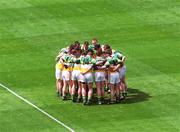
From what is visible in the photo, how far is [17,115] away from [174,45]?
39.4ft

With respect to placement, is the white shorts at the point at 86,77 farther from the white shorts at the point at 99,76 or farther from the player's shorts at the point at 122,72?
the player's shorts at the point at 122,72

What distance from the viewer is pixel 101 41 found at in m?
42.1

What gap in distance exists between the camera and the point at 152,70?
123 ft

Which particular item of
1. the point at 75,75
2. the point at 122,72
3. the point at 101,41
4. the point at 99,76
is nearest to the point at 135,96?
the point at 122,72

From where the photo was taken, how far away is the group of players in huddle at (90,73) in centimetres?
3319

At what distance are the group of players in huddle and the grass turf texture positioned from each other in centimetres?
55

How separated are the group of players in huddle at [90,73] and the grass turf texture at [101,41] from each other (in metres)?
0.55

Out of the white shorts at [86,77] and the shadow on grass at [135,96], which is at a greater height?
the white shorts at [86,77]

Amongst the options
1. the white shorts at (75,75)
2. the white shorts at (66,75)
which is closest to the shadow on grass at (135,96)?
the white shorts at (75,75)

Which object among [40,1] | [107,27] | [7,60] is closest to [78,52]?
[7,60]

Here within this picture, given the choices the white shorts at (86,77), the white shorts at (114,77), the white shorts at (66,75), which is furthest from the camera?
the white shorts at (66,75)

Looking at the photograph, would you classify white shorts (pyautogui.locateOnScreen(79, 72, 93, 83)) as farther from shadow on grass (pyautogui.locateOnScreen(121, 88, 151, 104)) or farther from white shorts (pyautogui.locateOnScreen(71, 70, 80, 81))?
shadow on grass (pyautogui.locateOnScreen(121, 88, 151, 104))

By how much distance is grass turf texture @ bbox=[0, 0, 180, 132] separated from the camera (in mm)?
31516

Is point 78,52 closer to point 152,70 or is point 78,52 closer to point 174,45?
point 152,70
